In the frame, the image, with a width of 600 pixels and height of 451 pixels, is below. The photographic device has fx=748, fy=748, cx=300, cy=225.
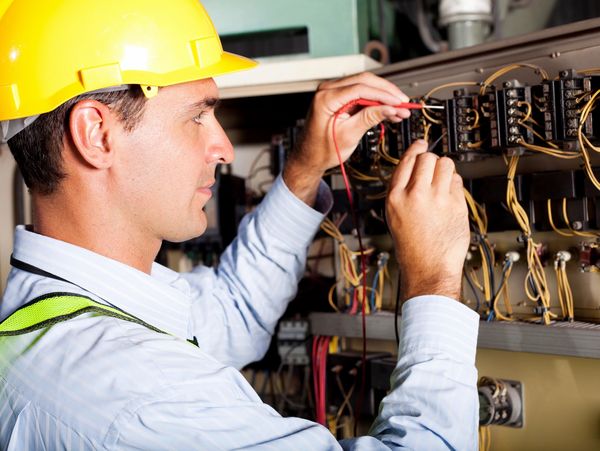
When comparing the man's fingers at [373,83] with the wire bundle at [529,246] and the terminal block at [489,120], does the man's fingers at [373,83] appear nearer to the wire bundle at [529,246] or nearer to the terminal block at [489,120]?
the terminal block at [489,120]

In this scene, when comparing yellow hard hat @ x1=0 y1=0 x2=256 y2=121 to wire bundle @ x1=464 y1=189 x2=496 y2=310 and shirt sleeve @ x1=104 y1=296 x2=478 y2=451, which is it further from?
wire bundle @ x1=464 y1=189 x2=496 y2=310

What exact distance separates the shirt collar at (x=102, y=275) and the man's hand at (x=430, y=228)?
0.38m

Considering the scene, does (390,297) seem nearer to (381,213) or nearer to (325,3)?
(381,213)

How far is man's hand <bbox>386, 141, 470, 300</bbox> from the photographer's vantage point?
110cm

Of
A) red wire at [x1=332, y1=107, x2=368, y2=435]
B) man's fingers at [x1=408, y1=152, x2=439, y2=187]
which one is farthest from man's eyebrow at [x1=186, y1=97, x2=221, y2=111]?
man's fingers at [x1=408, y1=152, x2=439, y2=187]

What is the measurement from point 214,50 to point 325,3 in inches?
18.2

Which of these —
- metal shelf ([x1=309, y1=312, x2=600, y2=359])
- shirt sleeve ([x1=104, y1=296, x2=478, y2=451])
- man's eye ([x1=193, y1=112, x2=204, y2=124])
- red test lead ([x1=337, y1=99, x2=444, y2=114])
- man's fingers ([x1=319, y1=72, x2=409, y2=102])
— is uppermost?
man's fingers ([x1=319, y1=72, x2=409, y2=102])

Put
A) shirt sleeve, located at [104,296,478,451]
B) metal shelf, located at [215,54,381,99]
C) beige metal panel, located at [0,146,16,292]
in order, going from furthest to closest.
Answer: beige metal panel, located at [0,146,16,292], metal shelf, located at [215,54,381,99], shirt sleeve, located at [104,296,478,451]

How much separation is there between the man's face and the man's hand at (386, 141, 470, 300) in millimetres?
310

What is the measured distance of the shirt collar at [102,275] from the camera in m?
1.07

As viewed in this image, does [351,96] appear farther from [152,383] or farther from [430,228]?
[152,383]

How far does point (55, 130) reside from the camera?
109 centimetres

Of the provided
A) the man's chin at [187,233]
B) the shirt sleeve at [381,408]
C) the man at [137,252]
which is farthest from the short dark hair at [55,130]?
the shirt sleeve at [381,408]

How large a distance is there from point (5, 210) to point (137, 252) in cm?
122
